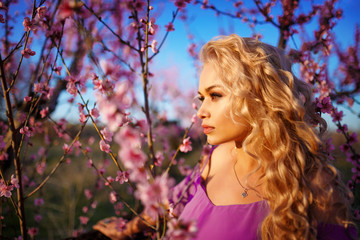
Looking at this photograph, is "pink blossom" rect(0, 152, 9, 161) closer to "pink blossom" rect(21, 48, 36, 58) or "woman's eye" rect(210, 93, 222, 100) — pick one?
"pink blossom" rect(21, 48, 36, 58)

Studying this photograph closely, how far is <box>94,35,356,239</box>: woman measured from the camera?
4.25 feet

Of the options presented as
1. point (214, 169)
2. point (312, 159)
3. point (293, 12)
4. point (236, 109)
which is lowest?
point (214, 169)

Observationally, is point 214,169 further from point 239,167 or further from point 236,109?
point 236,109

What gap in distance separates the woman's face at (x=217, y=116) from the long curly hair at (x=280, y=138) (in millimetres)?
45

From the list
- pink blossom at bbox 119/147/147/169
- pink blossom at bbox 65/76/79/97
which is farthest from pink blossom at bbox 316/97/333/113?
pink blossom at bbox 65/76/79/97

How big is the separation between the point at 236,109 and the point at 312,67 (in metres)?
1.64

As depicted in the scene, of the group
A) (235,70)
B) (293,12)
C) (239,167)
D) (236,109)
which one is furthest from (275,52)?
(293,12)

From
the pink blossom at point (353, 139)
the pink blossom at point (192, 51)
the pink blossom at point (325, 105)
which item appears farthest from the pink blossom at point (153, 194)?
the pink blossom at point (192, 51)

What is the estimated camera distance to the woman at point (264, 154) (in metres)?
1.29

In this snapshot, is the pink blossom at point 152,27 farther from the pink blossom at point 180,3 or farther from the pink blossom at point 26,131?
the pink blossom at point 26,131

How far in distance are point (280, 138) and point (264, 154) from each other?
16 cm

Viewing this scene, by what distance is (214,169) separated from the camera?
6.27 feet

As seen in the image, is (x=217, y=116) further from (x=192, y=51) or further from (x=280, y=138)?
(x=192, y=51)

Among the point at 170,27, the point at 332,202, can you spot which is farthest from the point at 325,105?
the point at 170,27
